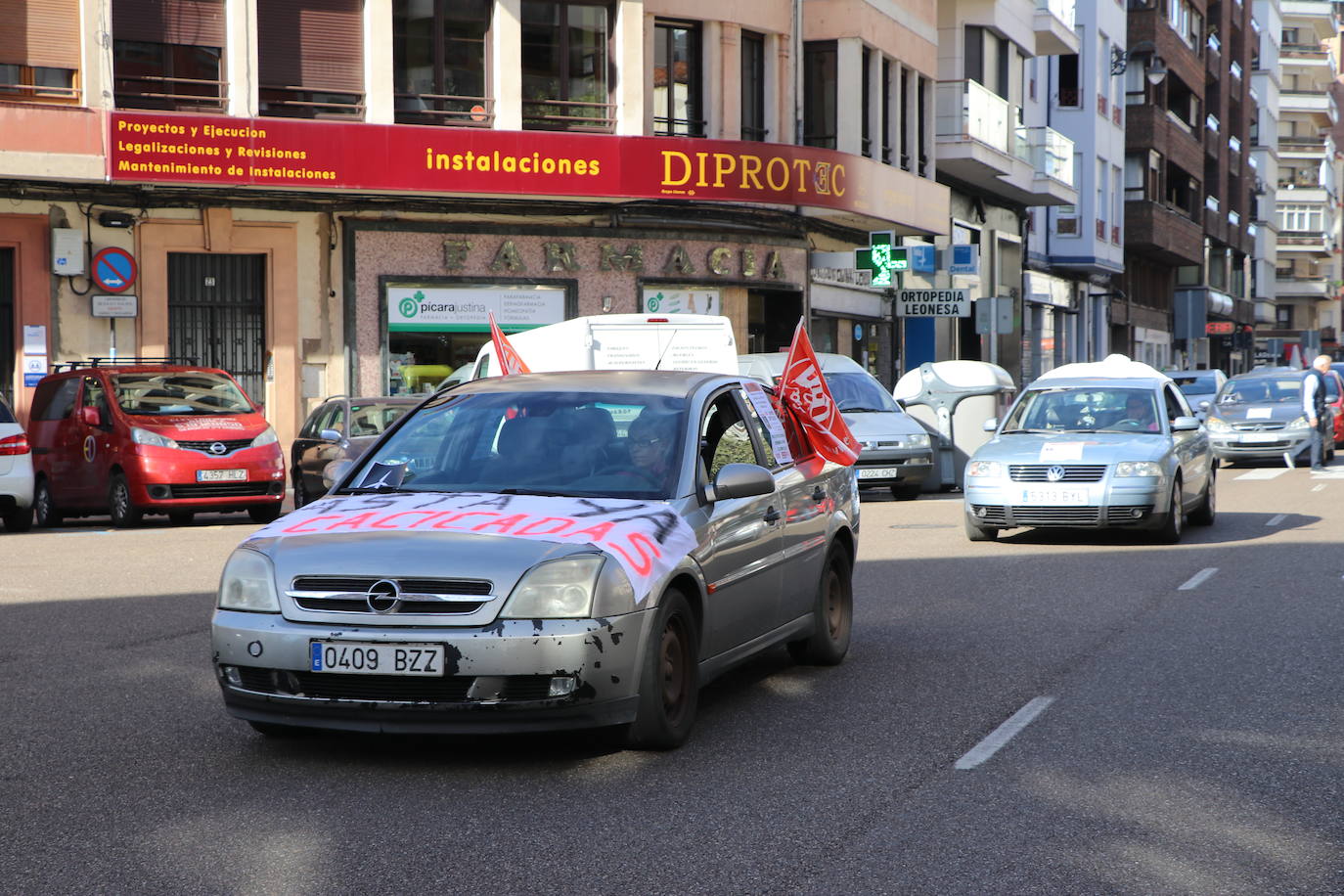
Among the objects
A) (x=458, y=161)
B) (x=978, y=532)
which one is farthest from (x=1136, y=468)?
(x=458, y=161)

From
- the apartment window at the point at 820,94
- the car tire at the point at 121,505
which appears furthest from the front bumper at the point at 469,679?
the apartment window at the point at 820,94

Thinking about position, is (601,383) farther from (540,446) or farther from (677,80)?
(677,80)

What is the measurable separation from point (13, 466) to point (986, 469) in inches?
381

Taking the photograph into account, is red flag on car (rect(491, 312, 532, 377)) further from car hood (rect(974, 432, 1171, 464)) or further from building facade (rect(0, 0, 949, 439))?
building facade (rect(0, 0, 949, 439))

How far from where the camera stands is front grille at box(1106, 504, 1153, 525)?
15.5 metres

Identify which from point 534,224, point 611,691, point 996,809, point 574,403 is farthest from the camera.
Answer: point 534,224

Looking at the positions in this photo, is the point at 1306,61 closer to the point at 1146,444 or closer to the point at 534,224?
the point at 534,224

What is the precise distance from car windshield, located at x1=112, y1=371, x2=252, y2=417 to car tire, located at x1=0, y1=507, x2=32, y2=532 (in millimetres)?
1472

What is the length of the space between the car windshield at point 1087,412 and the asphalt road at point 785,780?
569 centimetres

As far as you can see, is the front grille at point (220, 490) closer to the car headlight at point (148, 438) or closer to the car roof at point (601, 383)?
the car headlight at point (148, 438)

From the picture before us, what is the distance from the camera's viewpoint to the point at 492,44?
28719 millimetres

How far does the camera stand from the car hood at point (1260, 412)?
29.8 meters

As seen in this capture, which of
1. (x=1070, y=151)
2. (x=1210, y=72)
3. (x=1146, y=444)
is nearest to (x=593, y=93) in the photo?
(x=1146, y=444)

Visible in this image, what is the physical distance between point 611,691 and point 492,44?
2355cm
